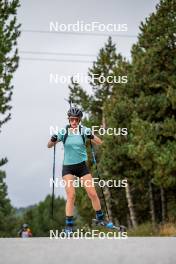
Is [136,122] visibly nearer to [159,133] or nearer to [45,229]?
[159,133]

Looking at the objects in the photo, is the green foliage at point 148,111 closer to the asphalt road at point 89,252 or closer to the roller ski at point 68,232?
the roller ski at point 68,232

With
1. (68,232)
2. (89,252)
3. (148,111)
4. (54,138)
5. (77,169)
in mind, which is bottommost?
(68,232)

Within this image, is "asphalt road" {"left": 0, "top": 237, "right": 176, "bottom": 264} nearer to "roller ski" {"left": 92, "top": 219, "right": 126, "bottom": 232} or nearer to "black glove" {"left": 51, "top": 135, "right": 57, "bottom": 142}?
"roller ski" {"left": 92, "top": 219, "right": 126, "bottom": 232}

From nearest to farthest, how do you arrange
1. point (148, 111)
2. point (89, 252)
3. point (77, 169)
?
point (89, 252)
point (77, 169)
point (148, 111)

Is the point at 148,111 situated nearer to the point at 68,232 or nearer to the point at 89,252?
the point at 68,232

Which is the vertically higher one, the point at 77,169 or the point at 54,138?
the point at 54,138

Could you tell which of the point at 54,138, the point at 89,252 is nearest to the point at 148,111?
the point at 54,138

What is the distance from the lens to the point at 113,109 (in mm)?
30516

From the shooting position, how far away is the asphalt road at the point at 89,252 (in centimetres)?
344

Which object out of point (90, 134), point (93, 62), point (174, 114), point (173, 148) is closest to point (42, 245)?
point (90, 134)

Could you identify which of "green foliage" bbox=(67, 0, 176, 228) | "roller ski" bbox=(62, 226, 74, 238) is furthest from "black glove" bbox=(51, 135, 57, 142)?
"green foliage" bbox=(67, 0, 176, 228)

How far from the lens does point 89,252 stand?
11.7 feet

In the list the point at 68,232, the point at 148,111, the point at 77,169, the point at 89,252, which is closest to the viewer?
the point at 89,252

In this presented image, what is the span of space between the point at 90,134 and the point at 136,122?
20.1 metres
